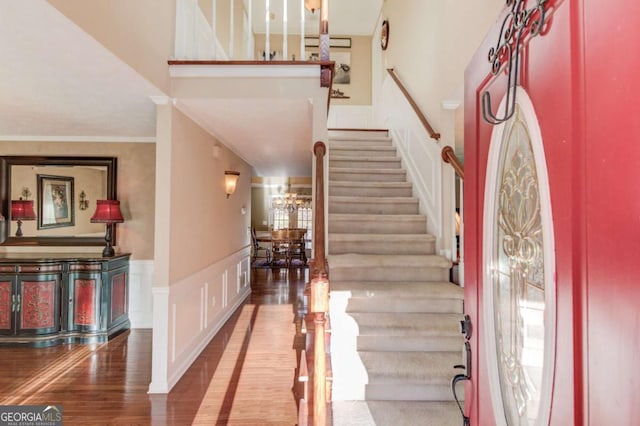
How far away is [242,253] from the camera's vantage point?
5301 mm

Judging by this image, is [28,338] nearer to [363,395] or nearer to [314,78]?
[363,395]

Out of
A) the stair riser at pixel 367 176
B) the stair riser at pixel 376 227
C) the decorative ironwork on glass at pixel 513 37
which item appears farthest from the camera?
the stair riser at pixel 367 176

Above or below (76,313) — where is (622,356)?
above

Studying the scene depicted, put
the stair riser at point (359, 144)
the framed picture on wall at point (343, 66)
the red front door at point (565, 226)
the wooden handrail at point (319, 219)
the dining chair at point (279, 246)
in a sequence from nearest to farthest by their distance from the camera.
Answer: the red front door at point (565, 226) → the wooden handrail at point (319, 219) → the stair riser at point (359, 144) → the framed picture on wall at point (343, 66) → the dining chair at point (279, 246)

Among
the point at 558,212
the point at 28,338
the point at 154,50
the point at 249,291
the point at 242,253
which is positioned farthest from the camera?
the point at 249,291

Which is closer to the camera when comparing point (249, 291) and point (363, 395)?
point (363, 395)

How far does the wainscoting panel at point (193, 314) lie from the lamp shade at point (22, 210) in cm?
238

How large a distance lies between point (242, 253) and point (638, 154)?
5218 millimetres

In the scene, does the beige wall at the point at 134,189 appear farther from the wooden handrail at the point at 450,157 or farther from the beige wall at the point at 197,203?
the wooden handrail at the point at 450,157

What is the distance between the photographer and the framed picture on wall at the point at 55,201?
3941 millimetres

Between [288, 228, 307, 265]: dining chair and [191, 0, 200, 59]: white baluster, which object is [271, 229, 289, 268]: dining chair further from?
[191, 0, 200, 59]: white baluster

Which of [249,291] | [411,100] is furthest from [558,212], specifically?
[249,291]

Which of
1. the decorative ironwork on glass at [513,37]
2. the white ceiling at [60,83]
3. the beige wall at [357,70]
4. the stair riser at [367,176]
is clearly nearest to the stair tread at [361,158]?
the stair riser at [367,176]

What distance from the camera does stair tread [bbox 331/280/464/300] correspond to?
2426mm
